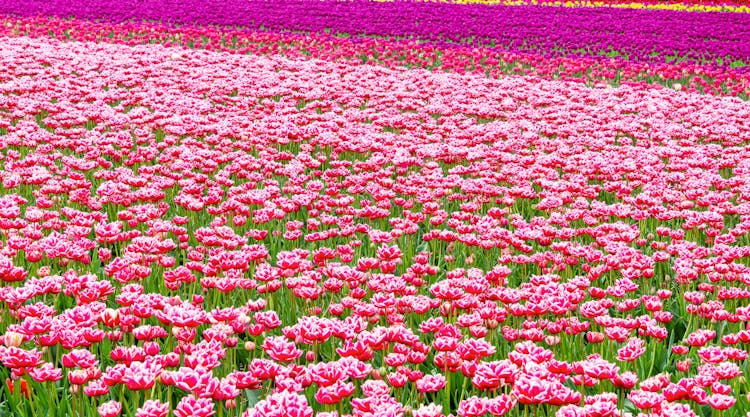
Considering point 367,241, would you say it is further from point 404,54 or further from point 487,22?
point 487,22

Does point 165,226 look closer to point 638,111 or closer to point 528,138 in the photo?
point 528,138

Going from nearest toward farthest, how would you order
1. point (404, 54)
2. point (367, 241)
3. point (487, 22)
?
point (367, 241)
point (404, 54)
point (487, 22)

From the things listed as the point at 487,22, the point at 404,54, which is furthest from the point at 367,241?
the point at 487,22

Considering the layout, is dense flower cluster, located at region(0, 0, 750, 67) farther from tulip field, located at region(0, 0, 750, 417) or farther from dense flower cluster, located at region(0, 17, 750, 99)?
tulip field, located at region(0, 0, 750, 417)

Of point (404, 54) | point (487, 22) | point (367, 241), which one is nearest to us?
point (367, 241)

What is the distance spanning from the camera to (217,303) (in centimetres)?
520

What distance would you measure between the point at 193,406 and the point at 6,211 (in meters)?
3.41

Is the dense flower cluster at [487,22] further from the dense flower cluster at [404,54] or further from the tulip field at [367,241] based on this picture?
the tulip field at [367,241]

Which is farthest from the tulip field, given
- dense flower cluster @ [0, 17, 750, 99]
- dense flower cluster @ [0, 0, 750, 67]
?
dense flower cluster @ [0, 0, 750, 67]

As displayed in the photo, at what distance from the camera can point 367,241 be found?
682 cm

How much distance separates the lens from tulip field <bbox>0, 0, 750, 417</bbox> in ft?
11.8

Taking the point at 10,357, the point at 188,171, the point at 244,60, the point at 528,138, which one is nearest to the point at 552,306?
the point at 10,357

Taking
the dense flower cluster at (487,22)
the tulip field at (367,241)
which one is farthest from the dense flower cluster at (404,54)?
the dense flower cluster at (487,22)

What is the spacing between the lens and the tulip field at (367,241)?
3.60 meters
